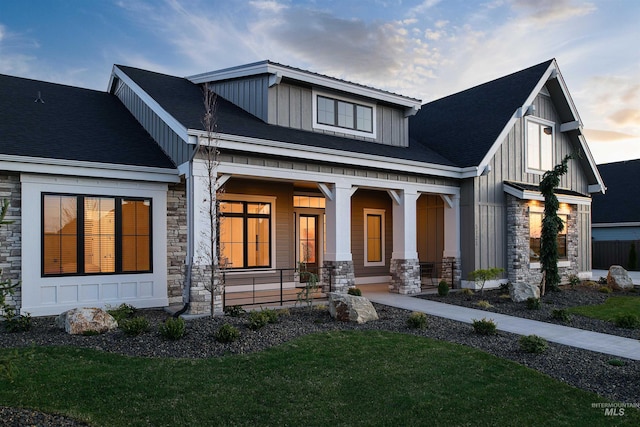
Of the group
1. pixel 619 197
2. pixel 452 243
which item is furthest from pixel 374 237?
pixel 619 197

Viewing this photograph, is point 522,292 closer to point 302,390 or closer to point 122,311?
point 302,390

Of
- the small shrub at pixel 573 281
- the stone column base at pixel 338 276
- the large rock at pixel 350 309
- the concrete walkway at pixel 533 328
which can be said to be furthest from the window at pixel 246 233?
the small shrub at pixel 573 281

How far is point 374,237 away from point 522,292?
5.69 m

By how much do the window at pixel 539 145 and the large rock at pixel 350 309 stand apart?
991 cm

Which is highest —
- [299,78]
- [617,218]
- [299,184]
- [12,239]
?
[299,78]

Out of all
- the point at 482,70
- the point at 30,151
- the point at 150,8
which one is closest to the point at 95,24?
the point at 150,8

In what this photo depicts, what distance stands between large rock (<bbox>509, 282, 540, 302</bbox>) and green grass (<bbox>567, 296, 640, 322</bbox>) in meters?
0.93

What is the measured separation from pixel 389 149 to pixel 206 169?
6.27 metres

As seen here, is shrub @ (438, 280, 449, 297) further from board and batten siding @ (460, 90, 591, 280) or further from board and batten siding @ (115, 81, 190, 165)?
board and batten siding @ (115, 81, 190, 165)

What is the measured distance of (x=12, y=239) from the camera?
9.00m

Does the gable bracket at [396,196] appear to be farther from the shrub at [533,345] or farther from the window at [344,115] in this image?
the shrub at [533,345]

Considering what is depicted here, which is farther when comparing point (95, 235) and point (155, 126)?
point (155, 126)

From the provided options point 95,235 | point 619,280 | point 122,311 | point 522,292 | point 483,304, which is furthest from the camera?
point 619,280

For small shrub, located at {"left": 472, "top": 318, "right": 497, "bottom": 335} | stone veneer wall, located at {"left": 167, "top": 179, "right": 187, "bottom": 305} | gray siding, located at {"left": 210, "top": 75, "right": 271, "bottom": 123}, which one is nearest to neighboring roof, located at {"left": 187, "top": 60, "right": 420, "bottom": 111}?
gray siding, located at {"left": 210, "top": 75, "right": 271, "bottom": 123}
